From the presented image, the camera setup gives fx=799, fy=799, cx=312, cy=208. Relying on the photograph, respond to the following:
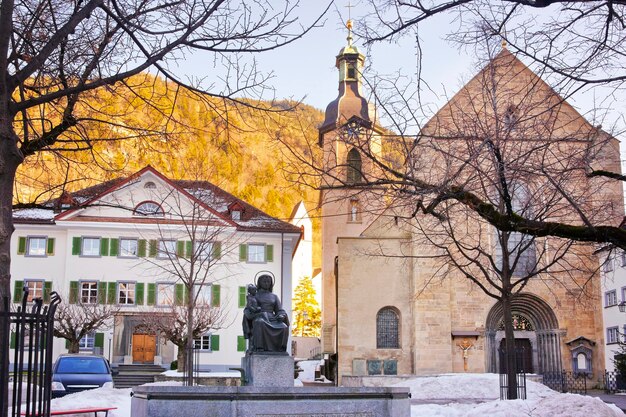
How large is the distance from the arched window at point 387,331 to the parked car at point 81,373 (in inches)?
642

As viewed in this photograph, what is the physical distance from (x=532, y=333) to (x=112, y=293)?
70.7 ft

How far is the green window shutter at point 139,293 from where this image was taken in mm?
42688

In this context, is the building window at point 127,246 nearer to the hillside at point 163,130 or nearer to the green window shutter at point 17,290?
the green window shutter at point 17,290

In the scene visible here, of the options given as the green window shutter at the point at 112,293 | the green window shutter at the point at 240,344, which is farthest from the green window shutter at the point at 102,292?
the green window shutter at the point at 240,344

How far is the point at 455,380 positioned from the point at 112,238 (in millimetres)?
21820

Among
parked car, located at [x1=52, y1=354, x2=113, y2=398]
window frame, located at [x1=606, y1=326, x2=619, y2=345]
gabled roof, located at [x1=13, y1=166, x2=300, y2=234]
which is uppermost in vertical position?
gabled roof, located at [x1=13, y1=166, x2=300, y2=234]

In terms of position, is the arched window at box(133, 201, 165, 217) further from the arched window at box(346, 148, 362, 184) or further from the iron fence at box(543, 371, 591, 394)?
the iron fence at box(543, 371, 591, 394)

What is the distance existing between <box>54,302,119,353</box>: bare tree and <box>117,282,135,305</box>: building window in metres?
1.05

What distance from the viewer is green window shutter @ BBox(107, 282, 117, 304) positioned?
42.0 metres

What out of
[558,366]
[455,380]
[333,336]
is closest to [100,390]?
[455,380]

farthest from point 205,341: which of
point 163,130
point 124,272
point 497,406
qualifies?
point 163,130

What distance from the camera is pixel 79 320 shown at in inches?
1515

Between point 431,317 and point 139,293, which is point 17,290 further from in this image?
point 431,317

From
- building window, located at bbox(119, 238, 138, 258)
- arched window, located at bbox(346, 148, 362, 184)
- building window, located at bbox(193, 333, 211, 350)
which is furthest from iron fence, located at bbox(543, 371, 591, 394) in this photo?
arched window, located at bbox(346, 148, 362, 184)
